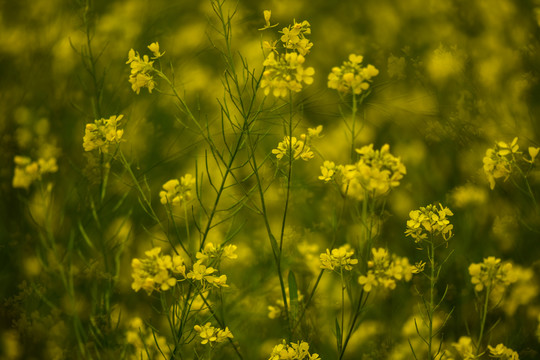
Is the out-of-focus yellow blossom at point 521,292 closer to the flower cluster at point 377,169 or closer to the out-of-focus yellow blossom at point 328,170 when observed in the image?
the out-of-focus yellow blossom at point 328,170

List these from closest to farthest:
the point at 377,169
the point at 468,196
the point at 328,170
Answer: the point at 377,169
the point at 328,170
the point at 468,196

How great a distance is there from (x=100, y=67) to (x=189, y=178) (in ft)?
4.53

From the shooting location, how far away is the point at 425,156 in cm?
186

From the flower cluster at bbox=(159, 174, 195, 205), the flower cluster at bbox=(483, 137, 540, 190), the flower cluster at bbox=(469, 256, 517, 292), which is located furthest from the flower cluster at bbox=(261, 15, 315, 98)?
the flower cluster at bbox=(469, 256, 517, 292)

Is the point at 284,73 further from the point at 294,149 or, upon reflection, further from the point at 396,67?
the point at 396,67

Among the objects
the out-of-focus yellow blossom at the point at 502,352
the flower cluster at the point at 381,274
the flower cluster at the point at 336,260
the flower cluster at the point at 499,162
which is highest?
the flower cluster at the point at 499,162

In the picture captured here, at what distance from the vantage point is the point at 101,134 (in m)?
0.88

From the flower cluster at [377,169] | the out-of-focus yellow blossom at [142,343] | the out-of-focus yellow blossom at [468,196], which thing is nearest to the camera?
the flower cluster at [377,169]

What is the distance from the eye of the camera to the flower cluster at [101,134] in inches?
33.9

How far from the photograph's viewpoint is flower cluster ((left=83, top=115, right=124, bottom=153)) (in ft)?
2.83

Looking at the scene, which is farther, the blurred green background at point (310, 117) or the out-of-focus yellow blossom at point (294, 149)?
the blurred green background at point (310, 117)

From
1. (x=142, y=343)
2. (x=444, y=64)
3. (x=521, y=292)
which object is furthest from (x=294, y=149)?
(x=444, y=64)

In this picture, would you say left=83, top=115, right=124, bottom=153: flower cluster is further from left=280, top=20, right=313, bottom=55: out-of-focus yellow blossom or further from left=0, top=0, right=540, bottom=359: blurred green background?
left=0, top=0, right=540, bottom=359: blurred green background

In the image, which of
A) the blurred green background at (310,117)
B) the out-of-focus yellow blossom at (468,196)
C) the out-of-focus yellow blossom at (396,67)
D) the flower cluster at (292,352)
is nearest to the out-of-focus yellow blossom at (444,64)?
the blurred green background at (310,117)
